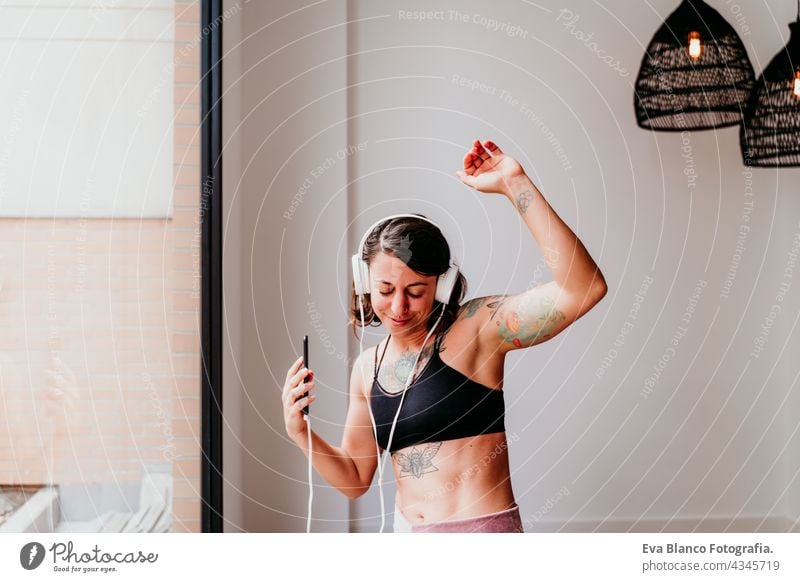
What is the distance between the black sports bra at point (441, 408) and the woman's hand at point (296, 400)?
127mm

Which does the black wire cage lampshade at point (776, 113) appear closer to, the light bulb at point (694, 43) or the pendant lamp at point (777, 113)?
the pendant lamp at point (777, 113)

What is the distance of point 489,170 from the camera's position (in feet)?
3.90

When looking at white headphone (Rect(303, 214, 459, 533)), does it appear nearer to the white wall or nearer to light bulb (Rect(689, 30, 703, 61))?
the white wall

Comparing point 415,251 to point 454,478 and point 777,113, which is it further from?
point 777,113

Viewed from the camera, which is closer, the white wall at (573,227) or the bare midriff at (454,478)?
the bare midriff at (454,478)

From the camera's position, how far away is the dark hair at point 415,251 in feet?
3.80

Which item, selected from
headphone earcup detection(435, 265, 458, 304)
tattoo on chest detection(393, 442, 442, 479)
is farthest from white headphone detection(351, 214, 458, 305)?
Result: tattoo on chest detection(393, 442, 442, 479)

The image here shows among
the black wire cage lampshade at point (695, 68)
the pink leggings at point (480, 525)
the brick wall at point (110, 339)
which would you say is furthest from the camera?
the black wire cage lampshade at point (695, 68)

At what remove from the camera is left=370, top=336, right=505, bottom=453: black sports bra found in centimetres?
116

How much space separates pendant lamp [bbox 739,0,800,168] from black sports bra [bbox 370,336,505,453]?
0.64 m

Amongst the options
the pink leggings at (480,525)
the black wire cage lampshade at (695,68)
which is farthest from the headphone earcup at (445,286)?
the black wire cage lampshade at (695,68)

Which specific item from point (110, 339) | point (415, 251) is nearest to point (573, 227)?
point (415, 251)

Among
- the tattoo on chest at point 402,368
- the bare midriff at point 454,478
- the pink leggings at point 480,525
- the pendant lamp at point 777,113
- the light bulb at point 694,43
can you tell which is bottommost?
the pink leggings at point 480,525
